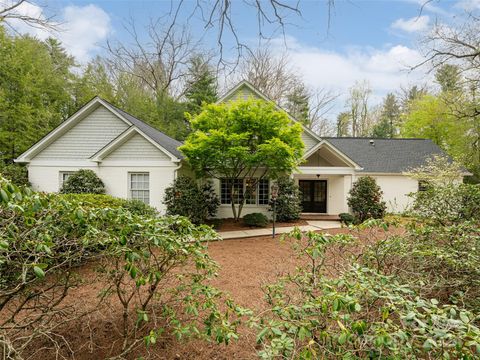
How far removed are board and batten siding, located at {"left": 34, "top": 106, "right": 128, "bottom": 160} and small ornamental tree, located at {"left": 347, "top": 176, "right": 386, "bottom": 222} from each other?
12.7 m

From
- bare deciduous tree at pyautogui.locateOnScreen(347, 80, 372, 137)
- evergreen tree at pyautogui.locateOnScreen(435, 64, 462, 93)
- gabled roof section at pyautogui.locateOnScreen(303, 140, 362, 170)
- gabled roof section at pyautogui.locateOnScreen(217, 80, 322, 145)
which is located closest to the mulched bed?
gabled roof section at pyautogui.locateOnScreen(303, 140, 362, 170)

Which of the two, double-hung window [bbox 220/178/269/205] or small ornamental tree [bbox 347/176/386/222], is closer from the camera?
small ornamental tree [bbox 347/176/386/222]

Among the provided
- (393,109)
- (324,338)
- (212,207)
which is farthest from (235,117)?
(393,109)

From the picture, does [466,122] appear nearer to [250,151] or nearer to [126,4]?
[250,151]

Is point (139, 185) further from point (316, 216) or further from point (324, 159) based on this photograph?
point (324, 159)

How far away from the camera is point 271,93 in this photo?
88.8 feet

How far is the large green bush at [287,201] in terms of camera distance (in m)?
12.4

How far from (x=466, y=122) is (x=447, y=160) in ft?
23.1

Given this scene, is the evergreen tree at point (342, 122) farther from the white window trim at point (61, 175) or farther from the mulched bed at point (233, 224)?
the white window trim at point (61, 175)

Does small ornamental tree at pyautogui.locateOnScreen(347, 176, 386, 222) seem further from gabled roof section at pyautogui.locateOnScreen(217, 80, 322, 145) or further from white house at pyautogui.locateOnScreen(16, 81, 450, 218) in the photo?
gabled roof section at pyautogui.locateOnScreen(217, 80, 322, 145)

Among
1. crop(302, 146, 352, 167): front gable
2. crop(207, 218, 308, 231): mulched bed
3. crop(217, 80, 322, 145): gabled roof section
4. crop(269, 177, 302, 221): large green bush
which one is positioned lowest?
crop(207, 218, 308, 231): mulched bed

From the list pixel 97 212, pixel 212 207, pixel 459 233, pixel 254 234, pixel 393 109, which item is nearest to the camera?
pixel 97 212

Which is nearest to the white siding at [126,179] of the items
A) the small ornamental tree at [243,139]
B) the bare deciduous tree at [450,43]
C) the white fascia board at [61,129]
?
the small ornamental tree at [243,139]

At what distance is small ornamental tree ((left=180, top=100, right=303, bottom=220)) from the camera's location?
9.71 m
